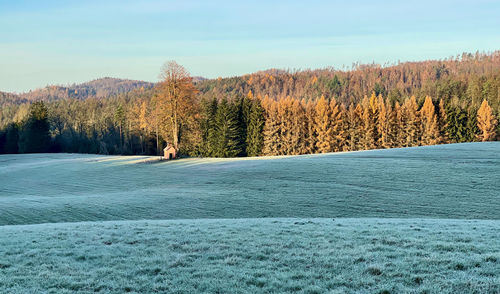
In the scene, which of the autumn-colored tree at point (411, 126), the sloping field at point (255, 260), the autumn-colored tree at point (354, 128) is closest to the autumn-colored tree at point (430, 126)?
the autumn-colored tree at point (411, 126)

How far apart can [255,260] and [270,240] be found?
7.11ft

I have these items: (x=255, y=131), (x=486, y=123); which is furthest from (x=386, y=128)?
(x=255, y=131)

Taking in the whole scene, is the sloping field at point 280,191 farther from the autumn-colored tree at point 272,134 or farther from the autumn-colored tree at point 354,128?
the autumn-colored tree at point 272,134

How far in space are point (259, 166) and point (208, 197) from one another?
13133mm

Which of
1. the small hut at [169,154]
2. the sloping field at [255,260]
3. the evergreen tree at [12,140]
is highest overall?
the evergreen tree at [12,140]

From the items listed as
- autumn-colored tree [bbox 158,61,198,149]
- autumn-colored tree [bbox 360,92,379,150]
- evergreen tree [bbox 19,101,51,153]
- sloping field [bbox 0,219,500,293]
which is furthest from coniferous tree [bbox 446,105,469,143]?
evergreen tree [bbox 19,101,51,153]

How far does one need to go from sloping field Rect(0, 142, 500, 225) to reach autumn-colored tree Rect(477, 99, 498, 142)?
165ft

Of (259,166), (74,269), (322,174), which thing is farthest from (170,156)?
(74,269)

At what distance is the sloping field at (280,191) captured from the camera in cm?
2162

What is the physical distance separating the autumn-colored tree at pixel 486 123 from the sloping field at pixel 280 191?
50.2 m

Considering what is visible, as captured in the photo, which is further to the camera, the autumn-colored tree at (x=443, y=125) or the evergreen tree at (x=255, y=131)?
the evergreen tree at (x=255, y=131)

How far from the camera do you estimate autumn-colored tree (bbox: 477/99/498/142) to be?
84.6 m

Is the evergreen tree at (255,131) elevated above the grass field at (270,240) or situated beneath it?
elevated above

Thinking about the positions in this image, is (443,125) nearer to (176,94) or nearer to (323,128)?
(323,128)
